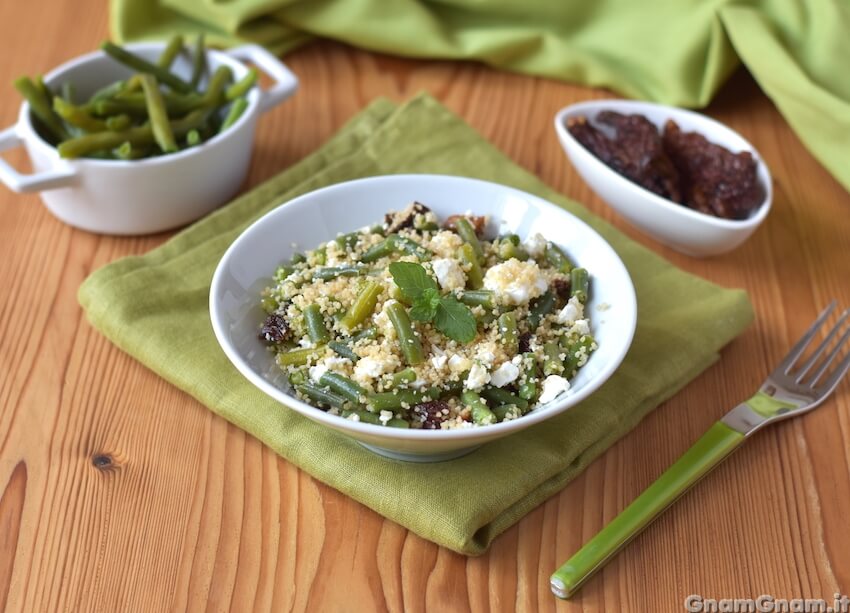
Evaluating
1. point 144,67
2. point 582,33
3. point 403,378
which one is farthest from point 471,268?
point 582,33

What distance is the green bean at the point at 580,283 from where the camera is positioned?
1.83 m

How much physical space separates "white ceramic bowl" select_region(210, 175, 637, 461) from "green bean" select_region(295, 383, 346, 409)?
0.05 meters

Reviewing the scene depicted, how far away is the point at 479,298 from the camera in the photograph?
5.72 feet

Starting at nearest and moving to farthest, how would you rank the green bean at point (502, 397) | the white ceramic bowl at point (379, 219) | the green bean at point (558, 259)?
the white ceramic bowl at point (379, 219), the green bean at point (502, 397), the green bean at point (558, 259)

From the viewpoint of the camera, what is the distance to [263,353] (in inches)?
68.9

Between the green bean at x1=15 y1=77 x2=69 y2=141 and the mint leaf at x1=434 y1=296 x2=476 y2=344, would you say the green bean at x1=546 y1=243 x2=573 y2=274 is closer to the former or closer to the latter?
the mint leaf at x1=434 y1=296 x2=476 y2=344

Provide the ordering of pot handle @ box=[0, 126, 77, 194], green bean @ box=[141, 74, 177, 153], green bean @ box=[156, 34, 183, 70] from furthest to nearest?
green bean @ box=[156, 34, 183, 70], green bean @ box=[141, 74, 177, 153], pot handle @ box=[0, 126, 77, 194]

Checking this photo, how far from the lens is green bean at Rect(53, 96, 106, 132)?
2189mm

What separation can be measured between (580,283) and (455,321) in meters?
0.31

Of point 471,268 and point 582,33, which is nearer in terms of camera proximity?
point 471,268

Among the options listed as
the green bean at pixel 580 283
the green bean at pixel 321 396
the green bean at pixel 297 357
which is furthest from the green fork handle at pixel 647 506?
the green bean at pixel 297 357

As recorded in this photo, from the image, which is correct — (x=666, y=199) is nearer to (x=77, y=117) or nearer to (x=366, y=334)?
(x=366, y=334)

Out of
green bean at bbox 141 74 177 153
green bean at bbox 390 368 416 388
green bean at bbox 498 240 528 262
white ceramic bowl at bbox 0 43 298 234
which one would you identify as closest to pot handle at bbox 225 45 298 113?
white ceramic bowl at bbox 0 43 298 234

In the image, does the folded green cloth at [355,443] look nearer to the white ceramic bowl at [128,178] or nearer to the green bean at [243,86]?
the white ceramic bowl at [128,178]
